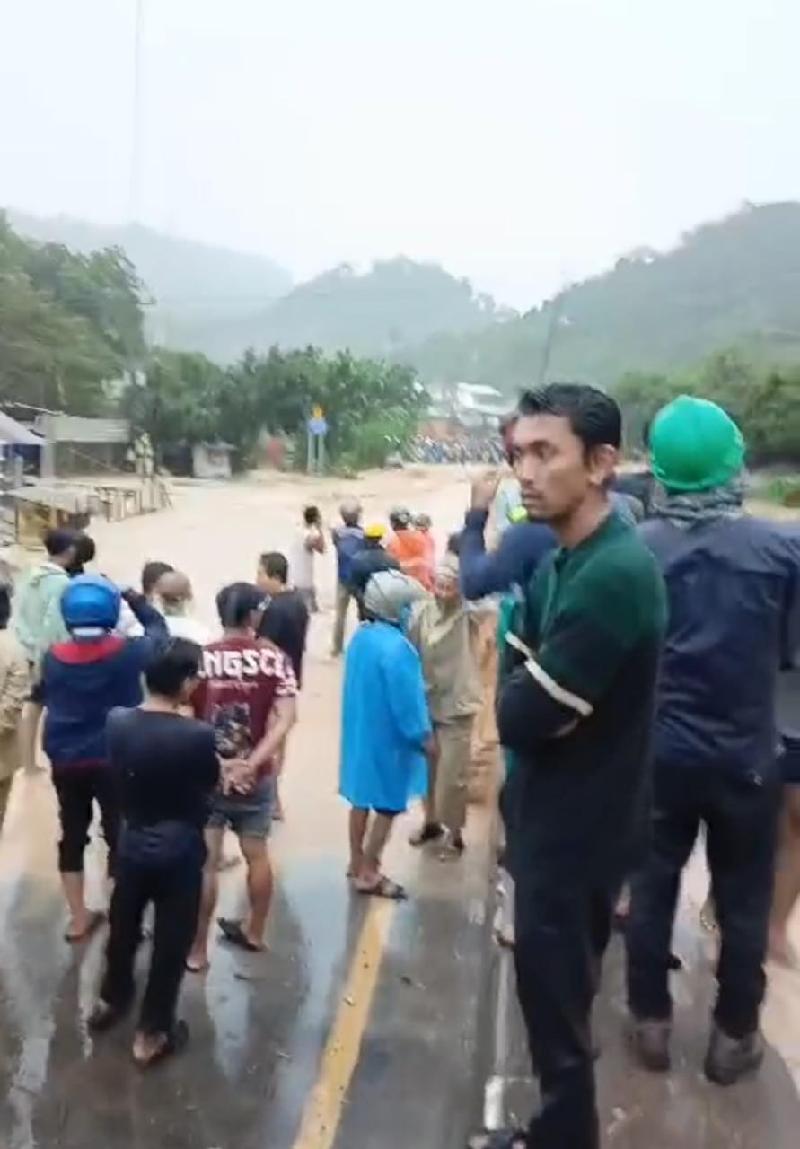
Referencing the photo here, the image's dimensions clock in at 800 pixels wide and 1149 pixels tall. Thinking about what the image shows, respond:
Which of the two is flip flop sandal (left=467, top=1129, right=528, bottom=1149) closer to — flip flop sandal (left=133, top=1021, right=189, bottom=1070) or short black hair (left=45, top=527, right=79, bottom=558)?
flip flop sandal (left=133, top=1021, right=189, bottom=1070)

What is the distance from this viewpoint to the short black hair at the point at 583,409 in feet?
9.32

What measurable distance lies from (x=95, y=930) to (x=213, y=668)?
134 centimetres

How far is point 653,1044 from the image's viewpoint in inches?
158

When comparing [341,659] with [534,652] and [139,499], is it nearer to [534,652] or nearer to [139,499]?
[534,652]

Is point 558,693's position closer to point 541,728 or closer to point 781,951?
point 541,728

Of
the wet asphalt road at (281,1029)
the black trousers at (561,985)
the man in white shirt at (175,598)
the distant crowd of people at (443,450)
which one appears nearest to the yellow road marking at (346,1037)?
the wet asphalt road at (281,1029)

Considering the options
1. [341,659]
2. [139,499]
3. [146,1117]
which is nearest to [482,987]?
[146,1117]

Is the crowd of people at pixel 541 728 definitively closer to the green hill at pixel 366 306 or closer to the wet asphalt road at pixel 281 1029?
the wet asphalt road at pixel 281 1029

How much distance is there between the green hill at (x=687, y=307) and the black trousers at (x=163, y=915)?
4677 cm

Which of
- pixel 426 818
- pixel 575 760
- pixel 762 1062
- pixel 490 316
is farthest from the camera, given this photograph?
pixel 490 316

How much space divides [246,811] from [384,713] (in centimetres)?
97

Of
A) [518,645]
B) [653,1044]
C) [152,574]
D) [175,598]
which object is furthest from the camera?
[152,574]

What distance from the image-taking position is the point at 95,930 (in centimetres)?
530

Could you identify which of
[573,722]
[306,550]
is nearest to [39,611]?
[573,722]
